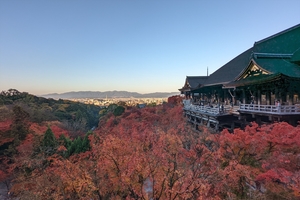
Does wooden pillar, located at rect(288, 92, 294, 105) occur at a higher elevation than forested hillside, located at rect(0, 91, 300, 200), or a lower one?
higher

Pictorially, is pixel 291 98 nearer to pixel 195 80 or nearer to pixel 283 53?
pixel 283 53

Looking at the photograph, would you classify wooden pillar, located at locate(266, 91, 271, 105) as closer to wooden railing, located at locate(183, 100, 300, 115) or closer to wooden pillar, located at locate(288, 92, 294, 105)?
wooden railing, located at locate(183, 100, 300, 115)

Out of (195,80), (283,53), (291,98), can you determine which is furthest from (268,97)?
(195,80)

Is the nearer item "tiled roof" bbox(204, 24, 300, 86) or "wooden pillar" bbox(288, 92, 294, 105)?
"wooden pillar" bbox(288, 92, 294, 105)

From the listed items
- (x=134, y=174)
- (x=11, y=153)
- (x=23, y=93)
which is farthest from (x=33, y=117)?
(x=23, y=93)

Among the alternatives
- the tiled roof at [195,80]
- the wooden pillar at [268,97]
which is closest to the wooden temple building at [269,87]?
the wooden pillar at [268,97]

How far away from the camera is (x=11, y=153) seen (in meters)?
21.9

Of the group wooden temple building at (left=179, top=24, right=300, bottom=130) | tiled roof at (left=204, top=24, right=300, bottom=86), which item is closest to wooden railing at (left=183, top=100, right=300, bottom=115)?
wooden temple building at (left=179, top=24, right=300, bottom=130)

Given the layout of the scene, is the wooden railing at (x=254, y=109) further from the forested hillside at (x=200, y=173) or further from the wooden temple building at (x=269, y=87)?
the forested hillside at (x=200, y=173)

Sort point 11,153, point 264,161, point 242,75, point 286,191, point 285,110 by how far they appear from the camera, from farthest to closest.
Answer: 1. point 11,153
2. point 242,75
3. point 285,110
4. point 264,161
5. point 286,191

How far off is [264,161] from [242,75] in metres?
11.1

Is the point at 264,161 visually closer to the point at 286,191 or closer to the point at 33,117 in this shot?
the point at 286,191

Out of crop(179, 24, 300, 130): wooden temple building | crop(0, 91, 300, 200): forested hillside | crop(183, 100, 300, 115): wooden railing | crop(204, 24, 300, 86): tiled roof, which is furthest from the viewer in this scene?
crop(204, 24, 300, 86): tiled roof

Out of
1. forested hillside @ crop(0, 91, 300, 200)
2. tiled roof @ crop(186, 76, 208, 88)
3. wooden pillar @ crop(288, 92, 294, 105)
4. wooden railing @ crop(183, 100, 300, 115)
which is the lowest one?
forested hillside @ crop(0, 91, 300, 200)
